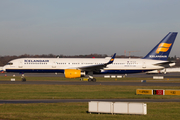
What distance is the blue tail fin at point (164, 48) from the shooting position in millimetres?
60625

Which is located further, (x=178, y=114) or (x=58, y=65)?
(x=58, y=65)

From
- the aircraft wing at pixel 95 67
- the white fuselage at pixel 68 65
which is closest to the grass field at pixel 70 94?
the aircraft wing at pixel 95 67

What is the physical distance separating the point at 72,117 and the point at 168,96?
1713cm

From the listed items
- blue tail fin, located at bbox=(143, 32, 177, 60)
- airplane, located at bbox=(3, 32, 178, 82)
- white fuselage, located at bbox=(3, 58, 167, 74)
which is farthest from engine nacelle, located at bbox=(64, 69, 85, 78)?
blue tail fin, located at bbox=(143, 32, 177, 60)

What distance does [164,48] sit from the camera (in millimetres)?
60750

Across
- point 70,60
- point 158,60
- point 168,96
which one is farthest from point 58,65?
point 168,96

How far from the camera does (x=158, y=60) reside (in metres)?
60.3

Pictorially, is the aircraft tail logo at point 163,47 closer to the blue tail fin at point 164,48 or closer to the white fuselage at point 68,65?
the blue tail fin at point 164,48

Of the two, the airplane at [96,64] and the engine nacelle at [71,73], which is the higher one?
the airplane at [96,64]

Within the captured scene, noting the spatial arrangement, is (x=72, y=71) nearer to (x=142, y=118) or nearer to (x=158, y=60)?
(x=158, y=60)

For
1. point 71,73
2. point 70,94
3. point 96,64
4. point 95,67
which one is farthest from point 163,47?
point 70,94

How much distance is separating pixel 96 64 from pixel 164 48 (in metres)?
16.7

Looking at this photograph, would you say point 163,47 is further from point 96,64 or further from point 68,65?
point 68,65

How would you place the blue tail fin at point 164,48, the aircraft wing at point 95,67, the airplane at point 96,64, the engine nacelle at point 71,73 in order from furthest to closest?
the blue tail fin at point 164,48
the airplane at point 96,64
the aircraft wing at point 95,67
the engine nacelle at point 71,73
